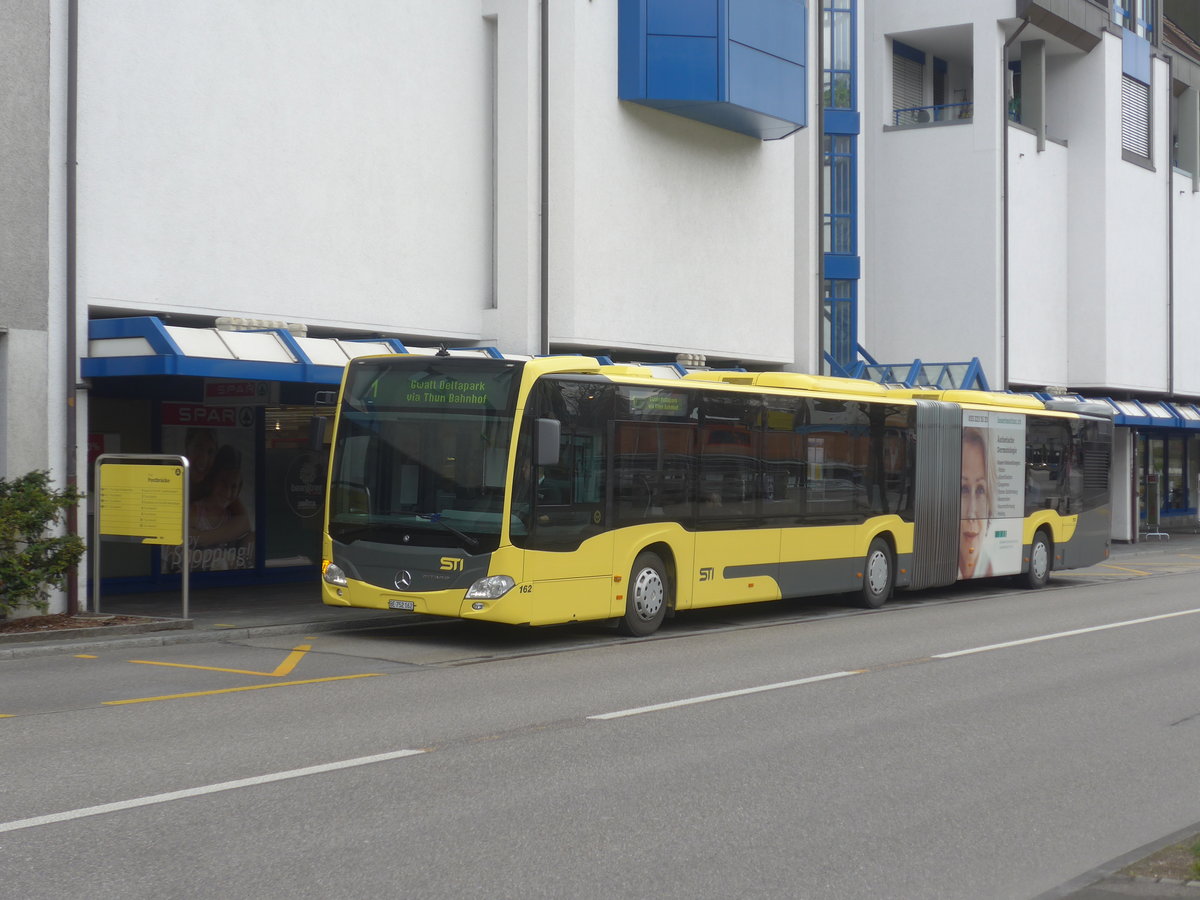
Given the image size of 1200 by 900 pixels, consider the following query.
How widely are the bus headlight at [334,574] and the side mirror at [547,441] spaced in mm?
2424

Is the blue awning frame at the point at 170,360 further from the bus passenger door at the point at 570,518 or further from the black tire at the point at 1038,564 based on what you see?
the black tire at the point at 1038,564

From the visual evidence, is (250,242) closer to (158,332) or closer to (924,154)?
(158,332)

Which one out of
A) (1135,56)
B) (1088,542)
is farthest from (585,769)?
(1135,56)

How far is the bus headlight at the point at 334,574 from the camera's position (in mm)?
13953

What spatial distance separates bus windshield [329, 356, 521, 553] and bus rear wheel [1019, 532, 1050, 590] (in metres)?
12.6

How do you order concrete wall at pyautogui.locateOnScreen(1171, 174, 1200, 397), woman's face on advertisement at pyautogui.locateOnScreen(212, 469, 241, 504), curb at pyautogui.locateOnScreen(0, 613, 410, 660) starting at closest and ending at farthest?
curb at pyautogui.locateOnScreen(0, 613, 410, 660) < woman's face on advertisement at pyautogui.locateOnScreen(212, 469, 241, 504) < concrete wall at pyautogui.locateOnScreen(1171, 174, 1200, 397)

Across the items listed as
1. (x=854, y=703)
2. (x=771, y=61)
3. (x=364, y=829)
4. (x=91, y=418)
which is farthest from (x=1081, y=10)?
(x=364, y=829)

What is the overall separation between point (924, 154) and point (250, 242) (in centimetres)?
2162

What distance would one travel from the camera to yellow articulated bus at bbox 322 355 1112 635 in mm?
13422

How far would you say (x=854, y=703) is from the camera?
34.1ft

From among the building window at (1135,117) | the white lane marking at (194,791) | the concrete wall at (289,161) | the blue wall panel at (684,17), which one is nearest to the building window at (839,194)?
the building window at (1135,117)

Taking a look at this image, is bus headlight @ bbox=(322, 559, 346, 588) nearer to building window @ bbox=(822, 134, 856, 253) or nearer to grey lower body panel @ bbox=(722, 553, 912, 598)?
grey lower body panel @ bbox=(722, 553, 912, 598)

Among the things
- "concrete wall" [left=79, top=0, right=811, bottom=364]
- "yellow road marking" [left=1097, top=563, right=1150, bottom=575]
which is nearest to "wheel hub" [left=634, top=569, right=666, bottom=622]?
"concrete wall" [left=79, top=0, right=811, bottom=364]

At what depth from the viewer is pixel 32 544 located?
1406 centimetres
